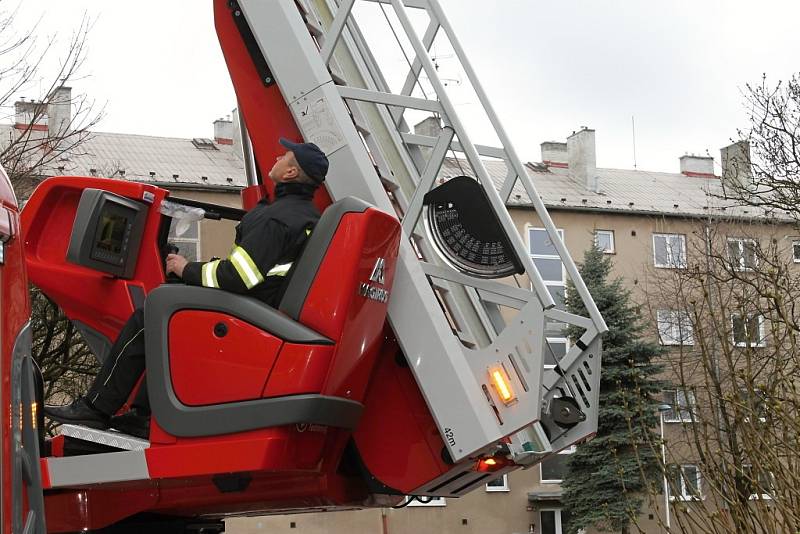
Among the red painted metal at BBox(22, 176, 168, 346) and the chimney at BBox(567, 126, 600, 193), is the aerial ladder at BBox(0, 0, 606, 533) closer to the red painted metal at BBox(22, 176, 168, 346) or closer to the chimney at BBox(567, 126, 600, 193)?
the red painted metal at BBox(22, 176, 168, 346)

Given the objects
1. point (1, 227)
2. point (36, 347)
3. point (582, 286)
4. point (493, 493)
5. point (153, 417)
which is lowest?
point (153, 417)

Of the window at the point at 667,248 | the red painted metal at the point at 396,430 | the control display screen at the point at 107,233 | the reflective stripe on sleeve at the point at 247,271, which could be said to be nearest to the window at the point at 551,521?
the window at the point at 667,248

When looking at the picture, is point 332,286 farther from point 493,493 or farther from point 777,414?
point 493,493

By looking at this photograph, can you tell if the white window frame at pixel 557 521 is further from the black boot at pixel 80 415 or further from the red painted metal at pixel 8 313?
the red painted metal at pixel 8 313

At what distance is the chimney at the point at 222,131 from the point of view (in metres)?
39.8

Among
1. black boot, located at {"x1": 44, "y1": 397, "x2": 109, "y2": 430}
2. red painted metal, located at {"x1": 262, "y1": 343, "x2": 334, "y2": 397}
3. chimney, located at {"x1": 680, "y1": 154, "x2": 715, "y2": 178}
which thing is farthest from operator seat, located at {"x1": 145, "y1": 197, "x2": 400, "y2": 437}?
chimney, located at {"x1": 680, "y1": 154, "x2": 715, "y2": 178}

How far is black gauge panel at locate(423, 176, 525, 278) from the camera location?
5629mm

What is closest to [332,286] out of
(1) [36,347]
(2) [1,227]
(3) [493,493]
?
(2) [1,227]

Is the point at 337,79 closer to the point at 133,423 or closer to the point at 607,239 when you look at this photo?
the point at 133,423

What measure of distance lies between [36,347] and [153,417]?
32.3ft

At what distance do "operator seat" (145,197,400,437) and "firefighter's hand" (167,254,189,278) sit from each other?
505mm

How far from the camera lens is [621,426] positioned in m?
30.9

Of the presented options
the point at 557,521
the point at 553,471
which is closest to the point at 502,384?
the point at 557,521

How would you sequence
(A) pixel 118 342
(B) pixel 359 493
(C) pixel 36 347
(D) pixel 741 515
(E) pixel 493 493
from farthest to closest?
(E) pixel 493 493, (C) pixel 36 347, (B) pixel 359 493, (A) pixel 118 342, (D) pixel 741 515
